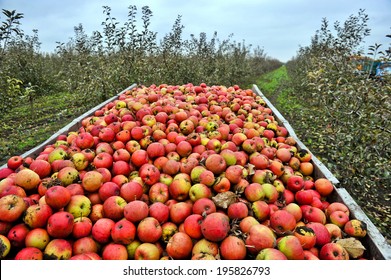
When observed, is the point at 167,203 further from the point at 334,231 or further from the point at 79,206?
the point at 334,231

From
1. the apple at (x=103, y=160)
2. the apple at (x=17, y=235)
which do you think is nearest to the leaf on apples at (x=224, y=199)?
the apple at (x=103, y=160)

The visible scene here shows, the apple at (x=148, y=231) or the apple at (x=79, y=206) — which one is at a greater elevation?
the apple at (x=79, y=206)

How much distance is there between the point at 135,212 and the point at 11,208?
951 millimetres

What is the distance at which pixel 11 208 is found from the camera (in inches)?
85.0

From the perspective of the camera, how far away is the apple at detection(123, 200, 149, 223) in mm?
2293

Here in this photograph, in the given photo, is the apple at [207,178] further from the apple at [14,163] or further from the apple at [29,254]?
the apple at [14,163]

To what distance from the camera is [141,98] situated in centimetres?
471

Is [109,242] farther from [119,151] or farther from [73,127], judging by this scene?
[73,127]

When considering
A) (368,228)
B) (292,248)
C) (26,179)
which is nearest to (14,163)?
(26,179)

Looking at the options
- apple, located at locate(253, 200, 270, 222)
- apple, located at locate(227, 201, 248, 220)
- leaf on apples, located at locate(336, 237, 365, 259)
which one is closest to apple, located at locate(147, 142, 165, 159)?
apple, located at locate(227, 201, 248, 220)

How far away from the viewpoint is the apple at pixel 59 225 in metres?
2.09

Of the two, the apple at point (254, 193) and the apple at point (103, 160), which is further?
the apple at point (103, 160)

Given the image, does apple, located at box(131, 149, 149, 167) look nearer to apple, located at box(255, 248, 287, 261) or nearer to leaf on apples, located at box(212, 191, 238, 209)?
leaf on apples, located at box(212, 191, 238, 209)

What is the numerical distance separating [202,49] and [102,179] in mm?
10874
